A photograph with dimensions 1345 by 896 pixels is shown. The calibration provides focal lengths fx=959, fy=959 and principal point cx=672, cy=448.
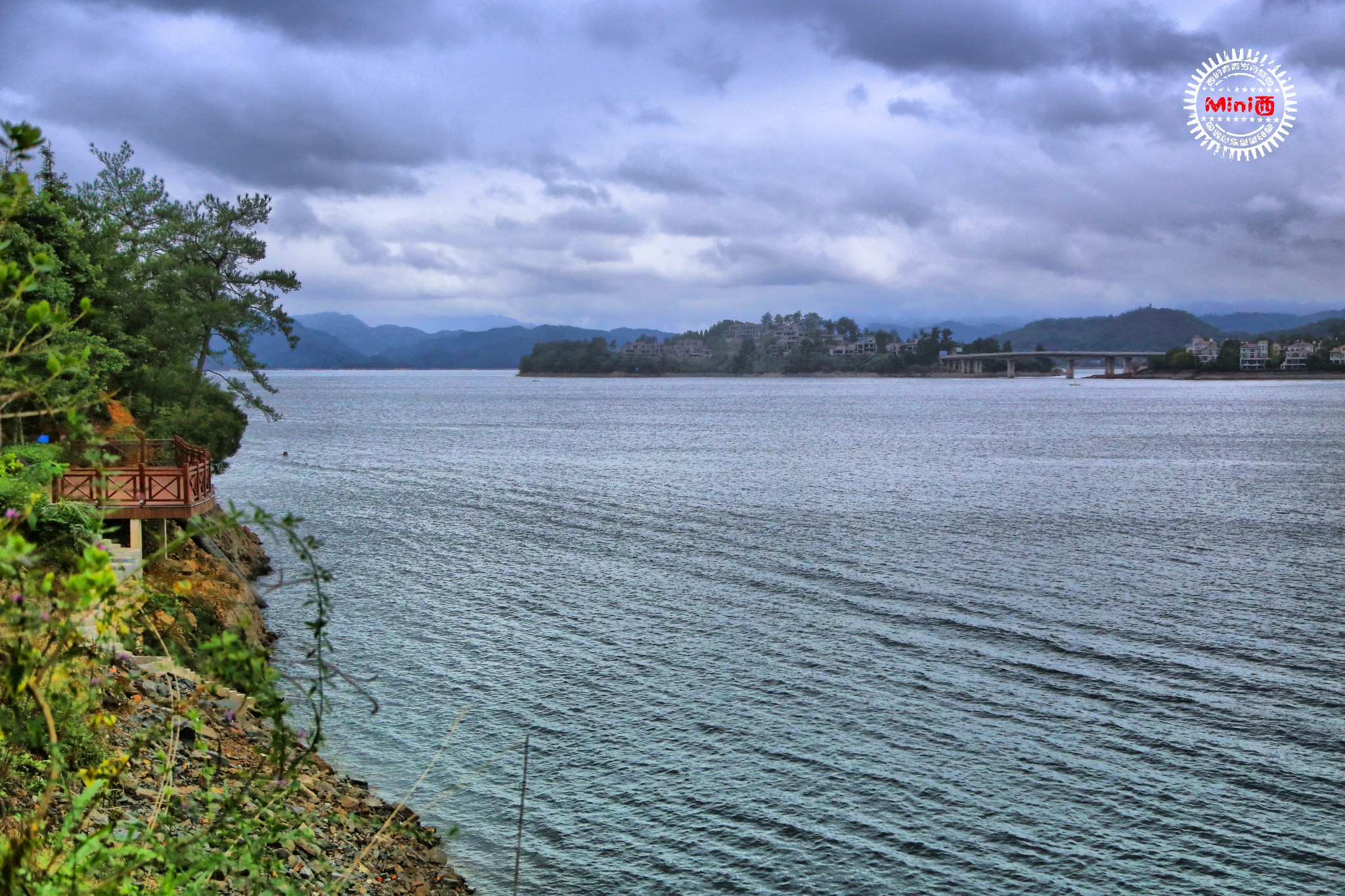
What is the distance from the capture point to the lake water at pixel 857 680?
15047 millimetres

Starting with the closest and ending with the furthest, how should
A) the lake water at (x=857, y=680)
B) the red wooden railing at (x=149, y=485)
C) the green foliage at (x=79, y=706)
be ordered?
1. the green foliage at (x=79, y=706)
2. the lake water at (x=857, y=680)
3. the red wooden railing at (x=149, y=485)

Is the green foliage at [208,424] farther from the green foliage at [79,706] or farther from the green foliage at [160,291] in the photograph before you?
the green foliage at [79,706]

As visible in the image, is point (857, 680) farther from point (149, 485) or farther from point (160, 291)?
point (160, 291)

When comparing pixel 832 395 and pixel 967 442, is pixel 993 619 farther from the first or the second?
pixel 832 395

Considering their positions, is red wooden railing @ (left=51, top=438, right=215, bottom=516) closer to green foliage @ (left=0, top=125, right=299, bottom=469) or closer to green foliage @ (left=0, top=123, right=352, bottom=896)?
green foliage @ (left=0, top=125, right=299, bottom=469)

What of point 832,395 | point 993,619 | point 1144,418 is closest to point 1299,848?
point 993,619

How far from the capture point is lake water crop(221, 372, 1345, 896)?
592 inches

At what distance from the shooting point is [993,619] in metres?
26.9

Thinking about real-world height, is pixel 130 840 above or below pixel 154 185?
below

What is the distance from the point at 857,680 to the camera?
873 inches

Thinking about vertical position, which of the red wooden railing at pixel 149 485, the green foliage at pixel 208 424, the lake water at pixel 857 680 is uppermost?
the green foliage at pixel 208 424

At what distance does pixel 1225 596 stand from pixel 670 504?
26.3 metres

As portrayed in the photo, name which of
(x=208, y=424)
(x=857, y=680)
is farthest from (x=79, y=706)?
(x=208, y=424)

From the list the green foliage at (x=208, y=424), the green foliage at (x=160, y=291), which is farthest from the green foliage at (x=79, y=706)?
the green foliage at (x=208, y=424)
